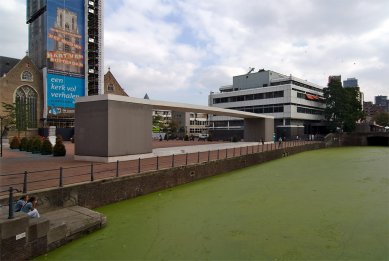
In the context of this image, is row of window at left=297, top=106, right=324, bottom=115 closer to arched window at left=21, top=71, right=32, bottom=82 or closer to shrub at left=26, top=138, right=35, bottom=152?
arched window at left=21, top=71, right=32, bottom=82

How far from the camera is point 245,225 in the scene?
1038cm

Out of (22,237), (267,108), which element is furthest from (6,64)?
(22,237)

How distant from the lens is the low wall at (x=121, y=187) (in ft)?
34.3

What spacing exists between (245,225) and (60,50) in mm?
53458

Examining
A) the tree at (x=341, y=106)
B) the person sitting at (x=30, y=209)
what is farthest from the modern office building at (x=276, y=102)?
the person sitting at (x=30, y=209)

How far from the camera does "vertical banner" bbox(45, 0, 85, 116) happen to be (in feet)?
176

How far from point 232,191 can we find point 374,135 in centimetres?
5330

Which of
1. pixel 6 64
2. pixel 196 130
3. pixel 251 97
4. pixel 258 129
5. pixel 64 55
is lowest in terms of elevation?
pixel 258 129

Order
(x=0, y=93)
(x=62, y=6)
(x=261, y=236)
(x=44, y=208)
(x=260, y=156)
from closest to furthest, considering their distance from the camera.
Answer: (x=261, y=236) → (x=44, y=208) → (x=260, y=156) → (x=0, y=93) → (x=62, y=6)

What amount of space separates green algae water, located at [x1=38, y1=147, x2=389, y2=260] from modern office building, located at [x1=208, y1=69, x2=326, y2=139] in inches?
1889

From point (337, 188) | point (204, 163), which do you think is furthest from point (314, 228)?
point (204, 163)

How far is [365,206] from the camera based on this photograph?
12922mm

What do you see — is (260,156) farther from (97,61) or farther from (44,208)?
(97,61)

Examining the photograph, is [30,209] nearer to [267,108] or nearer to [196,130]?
[267,108]
